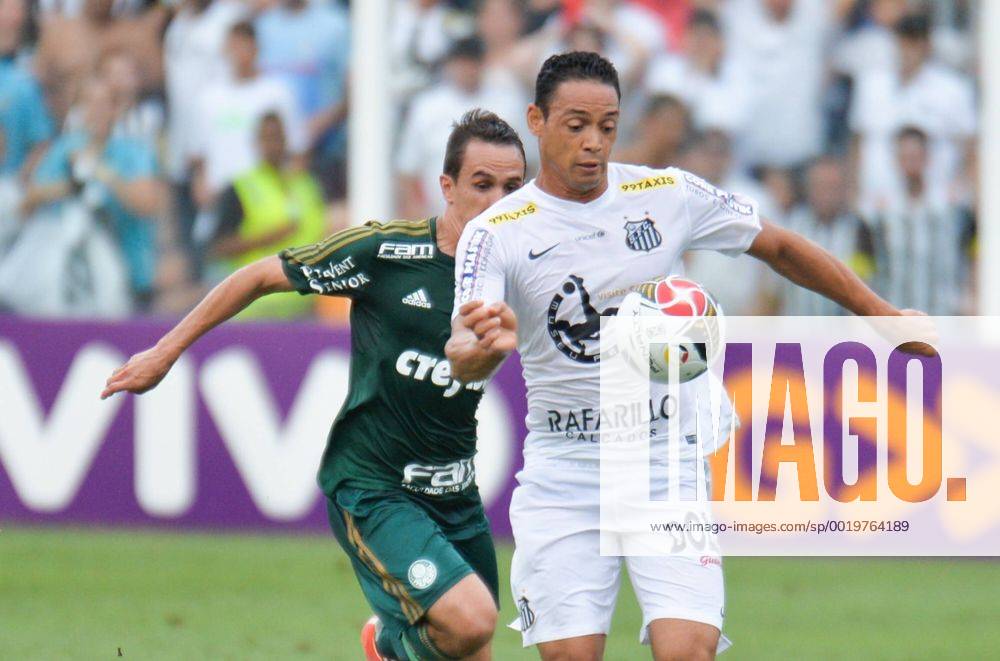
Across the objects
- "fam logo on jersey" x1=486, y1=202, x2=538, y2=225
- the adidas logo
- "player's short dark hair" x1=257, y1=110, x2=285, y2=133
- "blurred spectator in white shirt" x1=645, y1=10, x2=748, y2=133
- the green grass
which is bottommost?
the green grass

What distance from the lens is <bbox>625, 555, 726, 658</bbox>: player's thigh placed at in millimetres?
5598

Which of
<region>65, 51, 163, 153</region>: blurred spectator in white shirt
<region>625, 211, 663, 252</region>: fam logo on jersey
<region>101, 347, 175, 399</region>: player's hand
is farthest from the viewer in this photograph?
<region>65, 51, 163, 153</region>: blurred spectator in white shirt

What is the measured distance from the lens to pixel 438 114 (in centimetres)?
1234

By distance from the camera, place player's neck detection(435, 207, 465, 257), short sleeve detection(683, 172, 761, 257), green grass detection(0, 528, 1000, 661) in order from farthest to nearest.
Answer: green grass detection(0, 528, 1000, 661)
player's neck detection(435, 207, 465, 257)
short sleeve detection(683, 172, 761, 257)

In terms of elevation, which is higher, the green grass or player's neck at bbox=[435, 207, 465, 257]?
player's neck at bbox=[435, 207, 465, 257]

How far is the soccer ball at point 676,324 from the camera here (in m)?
5.60

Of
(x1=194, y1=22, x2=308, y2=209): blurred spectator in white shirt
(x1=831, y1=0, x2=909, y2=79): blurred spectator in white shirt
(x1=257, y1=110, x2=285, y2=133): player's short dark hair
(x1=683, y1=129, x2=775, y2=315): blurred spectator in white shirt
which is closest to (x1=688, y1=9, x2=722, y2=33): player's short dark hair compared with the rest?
(x1=683, y1=129, x2=775, y2=315): blurred spectator in white shirt

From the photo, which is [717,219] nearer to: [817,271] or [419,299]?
Result: [817,271]

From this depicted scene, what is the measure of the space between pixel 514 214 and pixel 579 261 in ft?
0.88

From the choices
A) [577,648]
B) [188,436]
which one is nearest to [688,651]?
[577,648]

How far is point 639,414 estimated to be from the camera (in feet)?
19.2

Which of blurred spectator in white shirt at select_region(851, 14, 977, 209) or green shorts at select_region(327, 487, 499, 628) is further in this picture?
blurred spectator in white shirt at select_region(851, 14, 977, 209)

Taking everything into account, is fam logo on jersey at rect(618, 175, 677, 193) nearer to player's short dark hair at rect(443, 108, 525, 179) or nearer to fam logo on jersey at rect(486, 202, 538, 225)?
fam logo on jersey at rect(486, 202, 538, 225)

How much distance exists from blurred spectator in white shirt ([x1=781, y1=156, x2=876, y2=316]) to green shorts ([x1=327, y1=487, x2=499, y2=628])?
5602 mm
